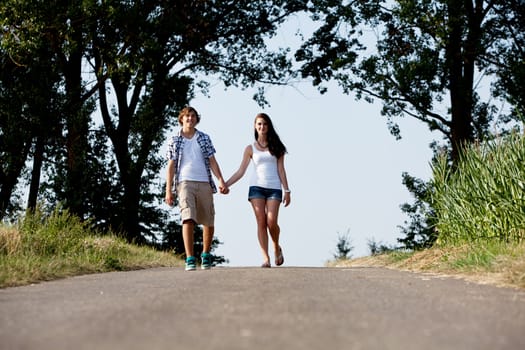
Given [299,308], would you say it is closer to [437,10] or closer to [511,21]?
[437,10]

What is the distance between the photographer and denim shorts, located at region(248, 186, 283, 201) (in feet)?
35.6

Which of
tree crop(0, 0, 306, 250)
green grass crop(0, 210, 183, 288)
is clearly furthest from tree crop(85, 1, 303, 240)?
green grass crop(0, 210, 183, 288)

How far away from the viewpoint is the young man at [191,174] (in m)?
10.2

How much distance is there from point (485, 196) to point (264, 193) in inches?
121

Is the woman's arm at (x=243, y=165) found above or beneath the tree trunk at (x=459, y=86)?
beneath

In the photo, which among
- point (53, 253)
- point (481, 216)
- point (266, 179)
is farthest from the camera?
point (266, 179)

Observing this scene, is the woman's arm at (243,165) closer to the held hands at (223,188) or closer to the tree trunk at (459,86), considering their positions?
the held hands at (223,188)

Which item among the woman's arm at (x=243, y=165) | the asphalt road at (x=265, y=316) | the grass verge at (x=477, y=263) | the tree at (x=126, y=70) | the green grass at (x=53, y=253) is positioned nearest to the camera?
the asphalt road at (x=265, y=316)

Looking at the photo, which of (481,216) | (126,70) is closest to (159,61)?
(126,70)

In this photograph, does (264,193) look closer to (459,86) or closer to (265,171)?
(265,171)

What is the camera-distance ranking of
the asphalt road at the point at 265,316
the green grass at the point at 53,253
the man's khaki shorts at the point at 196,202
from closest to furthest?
the asphalt road at the point at 265,316 → the green grass at the point at 53,253 → the man's khaki shorts at the point at 196,202

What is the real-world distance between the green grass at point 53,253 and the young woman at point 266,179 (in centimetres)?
193

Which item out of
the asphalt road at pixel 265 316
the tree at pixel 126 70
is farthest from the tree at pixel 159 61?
the asphalt road at pixel 265 316

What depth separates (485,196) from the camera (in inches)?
373
